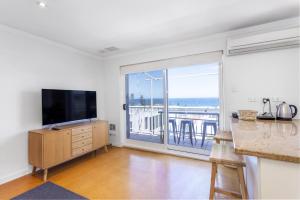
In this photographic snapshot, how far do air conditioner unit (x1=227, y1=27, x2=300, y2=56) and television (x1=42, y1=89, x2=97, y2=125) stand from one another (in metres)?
2.93

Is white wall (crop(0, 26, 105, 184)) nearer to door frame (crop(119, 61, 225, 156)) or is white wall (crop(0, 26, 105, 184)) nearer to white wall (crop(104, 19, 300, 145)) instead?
door frame (crop(119, 61, 225, 156))

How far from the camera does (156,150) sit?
3600 mm

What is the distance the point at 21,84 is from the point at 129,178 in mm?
2335

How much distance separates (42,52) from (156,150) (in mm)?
3052

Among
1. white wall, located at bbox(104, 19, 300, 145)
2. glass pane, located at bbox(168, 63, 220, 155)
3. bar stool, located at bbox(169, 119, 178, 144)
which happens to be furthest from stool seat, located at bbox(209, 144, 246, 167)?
bar stool, located at bbox(169, 119, 178, 144)

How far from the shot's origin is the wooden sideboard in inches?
94.5

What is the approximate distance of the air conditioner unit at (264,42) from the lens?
217cm

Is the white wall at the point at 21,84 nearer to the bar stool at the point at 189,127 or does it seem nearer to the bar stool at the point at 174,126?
the bar stool at the point at 174,126

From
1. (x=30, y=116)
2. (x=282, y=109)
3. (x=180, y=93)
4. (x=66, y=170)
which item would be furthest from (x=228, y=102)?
(x=30, y=116)

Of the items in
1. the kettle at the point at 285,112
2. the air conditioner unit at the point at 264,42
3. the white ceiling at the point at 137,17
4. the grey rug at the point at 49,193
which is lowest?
the grey rug at the point at 49,193

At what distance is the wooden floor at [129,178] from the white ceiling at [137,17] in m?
2.39

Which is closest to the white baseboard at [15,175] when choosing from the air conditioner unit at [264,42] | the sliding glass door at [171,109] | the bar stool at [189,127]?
the sliding glass door at [171,109]

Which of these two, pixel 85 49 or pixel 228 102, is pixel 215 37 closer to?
pixel 228 102

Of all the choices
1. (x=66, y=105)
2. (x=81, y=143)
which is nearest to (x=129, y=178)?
(x=81, y=143)
